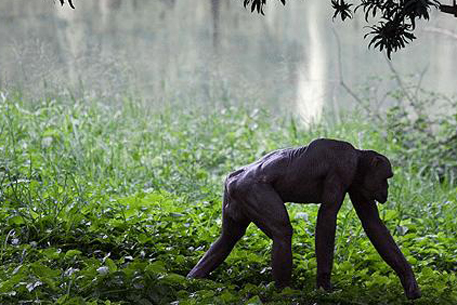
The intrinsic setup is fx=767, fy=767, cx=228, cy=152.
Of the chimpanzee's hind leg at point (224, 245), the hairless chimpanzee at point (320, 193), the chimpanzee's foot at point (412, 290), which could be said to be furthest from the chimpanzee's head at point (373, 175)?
the chimpanzee's hind leg at point (224, 245)

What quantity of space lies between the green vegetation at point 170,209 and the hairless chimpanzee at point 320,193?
157mm

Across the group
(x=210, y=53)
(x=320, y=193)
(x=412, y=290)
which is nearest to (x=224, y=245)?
(x=320, y=193)

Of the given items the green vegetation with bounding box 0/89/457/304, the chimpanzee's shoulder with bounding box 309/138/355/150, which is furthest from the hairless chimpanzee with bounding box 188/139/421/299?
the green vegetation with bounding box 0/89/457/304

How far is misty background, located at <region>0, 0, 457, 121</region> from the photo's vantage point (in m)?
8.72

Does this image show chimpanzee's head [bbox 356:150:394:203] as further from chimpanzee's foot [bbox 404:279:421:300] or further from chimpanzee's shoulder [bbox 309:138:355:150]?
chimpanzee's foot [bbox 404:279:421:300]

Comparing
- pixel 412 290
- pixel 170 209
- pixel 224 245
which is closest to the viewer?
pixel 412 290

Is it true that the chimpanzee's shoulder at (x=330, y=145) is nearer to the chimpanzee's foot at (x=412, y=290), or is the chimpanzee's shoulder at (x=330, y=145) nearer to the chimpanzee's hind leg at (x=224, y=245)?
the chimpanzee's hind leg at (x=224, y=245)

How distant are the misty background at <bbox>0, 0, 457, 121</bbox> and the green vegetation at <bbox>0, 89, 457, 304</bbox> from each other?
0.52m

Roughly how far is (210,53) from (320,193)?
635 centimetres

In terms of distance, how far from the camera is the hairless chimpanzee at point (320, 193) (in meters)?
3.42

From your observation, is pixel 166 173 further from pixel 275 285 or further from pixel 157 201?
pixel 275 285

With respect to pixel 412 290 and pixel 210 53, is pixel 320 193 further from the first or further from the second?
pixel 210 53

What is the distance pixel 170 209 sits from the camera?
4969mm

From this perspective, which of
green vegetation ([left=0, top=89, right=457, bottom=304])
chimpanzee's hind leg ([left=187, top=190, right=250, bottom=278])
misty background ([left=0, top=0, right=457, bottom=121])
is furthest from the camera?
misty background ([left=0, top=0, right=457, bottom=121])
